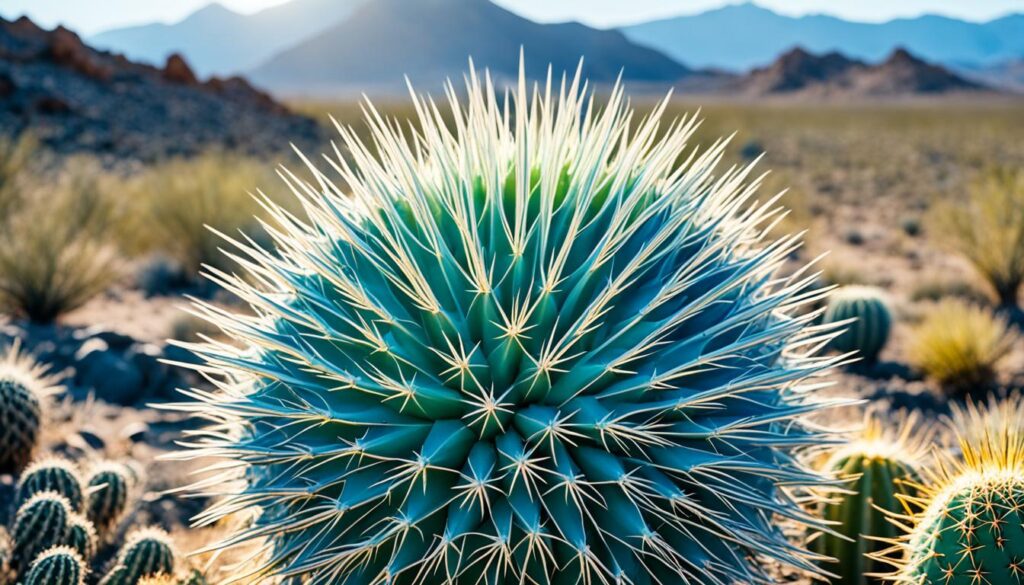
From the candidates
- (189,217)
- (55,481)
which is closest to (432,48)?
(189,217)

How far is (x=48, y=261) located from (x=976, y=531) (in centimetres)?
764

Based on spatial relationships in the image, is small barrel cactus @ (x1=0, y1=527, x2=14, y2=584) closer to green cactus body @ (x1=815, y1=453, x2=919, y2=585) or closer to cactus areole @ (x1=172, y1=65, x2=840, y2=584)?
Answer: cactus areole @ (x1=172, y1=65, x2=840, y2=584)

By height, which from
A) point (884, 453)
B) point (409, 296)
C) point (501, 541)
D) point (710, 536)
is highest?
point (409, 296)

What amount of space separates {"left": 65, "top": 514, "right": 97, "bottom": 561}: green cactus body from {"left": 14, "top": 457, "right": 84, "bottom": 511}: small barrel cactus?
20 cm

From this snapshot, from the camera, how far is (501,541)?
6.93 ft

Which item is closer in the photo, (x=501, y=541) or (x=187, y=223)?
(x=501, y=541)

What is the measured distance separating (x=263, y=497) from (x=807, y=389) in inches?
64.3

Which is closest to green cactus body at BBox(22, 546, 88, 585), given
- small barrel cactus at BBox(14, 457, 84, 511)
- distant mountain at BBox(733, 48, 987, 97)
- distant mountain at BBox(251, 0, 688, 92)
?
small barrel cactus at BBox(14, 457, 84, 511)

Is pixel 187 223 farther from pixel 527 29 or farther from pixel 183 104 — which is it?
pixel 527 29

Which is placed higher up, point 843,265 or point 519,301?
point 519,301

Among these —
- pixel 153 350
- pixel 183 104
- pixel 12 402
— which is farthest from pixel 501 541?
pixel 183 104

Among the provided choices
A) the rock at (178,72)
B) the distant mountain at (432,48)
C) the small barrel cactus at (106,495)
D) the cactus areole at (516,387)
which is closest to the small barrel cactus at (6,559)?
the small barrel cactus at (106,495)

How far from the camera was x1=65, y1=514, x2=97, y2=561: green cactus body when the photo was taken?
3357mm

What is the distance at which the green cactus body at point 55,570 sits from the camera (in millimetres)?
2848
